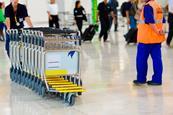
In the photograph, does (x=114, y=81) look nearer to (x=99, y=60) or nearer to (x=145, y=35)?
(x=145, y=35)

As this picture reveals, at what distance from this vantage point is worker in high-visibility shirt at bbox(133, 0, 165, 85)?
7.69 metres

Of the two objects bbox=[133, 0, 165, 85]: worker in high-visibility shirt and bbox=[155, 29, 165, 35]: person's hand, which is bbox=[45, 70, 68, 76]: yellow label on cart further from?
bbox=[155, 29, 165, 35]: person's hand

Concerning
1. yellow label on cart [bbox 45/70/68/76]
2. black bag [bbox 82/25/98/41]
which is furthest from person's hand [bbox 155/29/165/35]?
black bag [bbox 82/25/98/41]

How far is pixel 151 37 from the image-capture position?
7781 mm

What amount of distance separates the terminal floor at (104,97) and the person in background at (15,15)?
3.45 ft

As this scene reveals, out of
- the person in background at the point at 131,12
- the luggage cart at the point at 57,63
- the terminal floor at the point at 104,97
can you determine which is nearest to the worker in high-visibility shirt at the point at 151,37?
the terminal floor at the point at 104,97

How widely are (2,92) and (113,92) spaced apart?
1865 millimetres

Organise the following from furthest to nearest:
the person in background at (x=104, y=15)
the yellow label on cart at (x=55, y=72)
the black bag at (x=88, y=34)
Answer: the black bag at (x=88, y=34)
the person in background at (x=104, y=15)
the yellow label on cart at (x=55, y=72)

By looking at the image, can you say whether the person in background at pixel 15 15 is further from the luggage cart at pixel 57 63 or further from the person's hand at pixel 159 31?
the person's hand at pixel 159 31

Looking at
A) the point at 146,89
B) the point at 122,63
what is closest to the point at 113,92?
the point at 146,89

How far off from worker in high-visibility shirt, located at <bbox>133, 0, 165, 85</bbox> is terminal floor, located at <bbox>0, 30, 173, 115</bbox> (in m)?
0.29

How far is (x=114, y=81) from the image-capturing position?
862cm

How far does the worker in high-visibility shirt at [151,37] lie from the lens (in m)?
7.69

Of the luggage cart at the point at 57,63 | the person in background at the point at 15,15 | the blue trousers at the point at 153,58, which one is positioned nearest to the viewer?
the luggage cart at the point at 57,63
